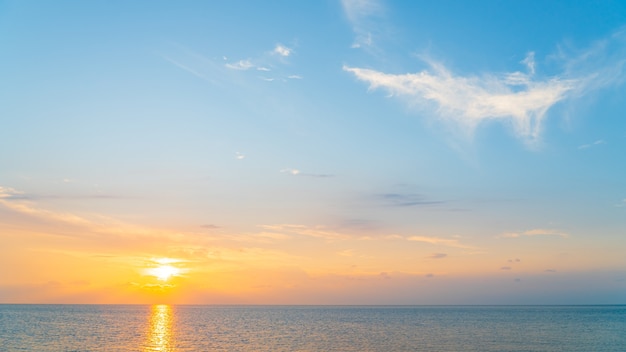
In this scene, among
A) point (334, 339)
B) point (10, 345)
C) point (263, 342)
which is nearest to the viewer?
point (10, 345)

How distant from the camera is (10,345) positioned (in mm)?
85625

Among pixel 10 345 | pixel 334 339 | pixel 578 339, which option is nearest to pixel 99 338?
pixel 10 345

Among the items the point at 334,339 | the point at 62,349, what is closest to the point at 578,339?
the point at 334,339

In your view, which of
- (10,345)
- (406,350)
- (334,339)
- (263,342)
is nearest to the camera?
(406,350)

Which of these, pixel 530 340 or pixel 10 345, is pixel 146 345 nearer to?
pixel 10 345

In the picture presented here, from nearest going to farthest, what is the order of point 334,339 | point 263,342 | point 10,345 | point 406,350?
point 406,350 → point 10,345 → point 263,342 → point 334,339

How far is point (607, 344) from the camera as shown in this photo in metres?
90.0

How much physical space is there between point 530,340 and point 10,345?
95673mm

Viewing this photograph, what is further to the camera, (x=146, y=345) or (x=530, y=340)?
(x=530, y=340)

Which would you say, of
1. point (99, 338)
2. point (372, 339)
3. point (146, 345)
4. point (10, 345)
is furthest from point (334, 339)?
point (10, 345)

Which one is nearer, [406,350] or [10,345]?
[406,350]

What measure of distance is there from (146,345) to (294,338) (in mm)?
29180

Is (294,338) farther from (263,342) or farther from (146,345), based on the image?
(146,345)

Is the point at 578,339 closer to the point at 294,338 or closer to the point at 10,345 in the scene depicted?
the point at 294,338
